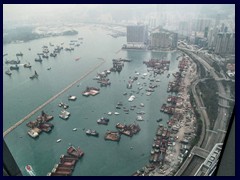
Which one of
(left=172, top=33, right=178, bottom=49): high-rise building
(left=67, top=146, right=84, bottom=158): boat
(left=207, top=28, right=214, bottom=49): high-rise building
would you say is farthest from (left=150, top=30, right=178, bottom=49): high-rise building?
(left=67, top=146, right=84, bottom=158): boat

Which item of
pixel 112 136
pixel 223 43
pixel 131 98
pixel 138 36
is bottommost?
pixel 112 136

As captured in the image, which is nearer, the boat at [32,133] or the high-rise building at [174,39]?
the boat at [32,133]

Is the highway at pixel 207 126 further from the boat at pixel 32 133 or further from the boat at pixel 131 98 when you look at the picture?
the boat at pixel 32 133

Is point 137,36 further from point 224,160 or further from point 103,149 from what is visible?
point 224,160

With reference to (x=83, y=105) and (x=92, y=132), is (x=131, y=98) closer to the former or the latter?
(x=83, y=105)

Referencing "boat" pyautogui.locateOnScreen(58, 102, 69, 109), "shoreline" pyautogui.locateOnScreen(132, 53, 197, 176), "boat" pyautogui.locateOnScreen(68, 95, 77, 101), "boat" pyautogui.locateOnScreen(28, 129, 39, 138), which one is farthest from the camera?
"boat" pyautogui.locateOnScreen(68, 95, 77, 101)

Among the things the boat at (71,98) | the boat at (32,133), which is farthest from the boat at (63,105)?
the boat at (32,133)

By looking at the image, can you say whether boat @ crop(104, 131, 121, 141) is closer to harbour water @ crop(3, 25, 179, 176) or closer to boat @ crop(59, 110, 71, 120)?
harbour water @ crop(3, 25, 179, 176)

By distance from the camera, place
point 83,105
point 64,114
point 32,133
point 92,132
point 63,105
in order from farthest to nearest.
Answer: point 83,105, point 63,105, point 64,114, point 92,132, point 32,133

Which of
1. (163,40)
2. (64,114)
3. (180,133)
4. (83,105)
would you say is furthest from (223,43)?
(64,114)
